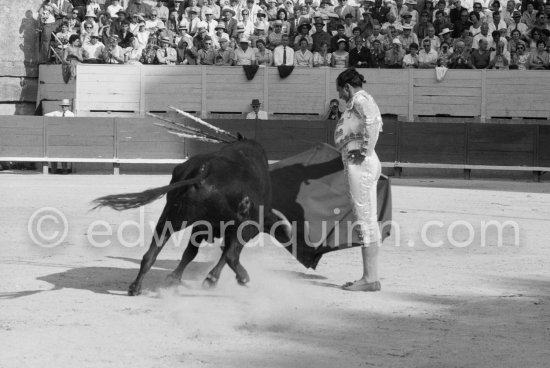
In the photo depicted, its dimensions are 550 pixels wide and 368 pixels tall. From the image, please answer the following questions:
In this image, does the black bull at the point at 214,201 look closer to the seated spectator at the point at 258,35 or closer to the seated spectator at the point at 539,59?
the seated spectator at the point at 258,35

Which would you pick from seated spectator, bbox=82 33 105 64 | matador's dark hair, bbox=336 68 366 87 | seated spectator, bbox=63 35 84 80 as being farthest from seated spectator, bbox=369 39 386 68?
matador's dark hair, bbox=336 68 366 87

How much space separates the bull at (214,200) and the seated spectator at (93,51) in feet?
38.9

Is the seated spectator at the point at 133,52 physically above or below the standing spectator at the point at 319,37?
below

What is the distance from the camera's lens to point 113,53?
17.3 meters

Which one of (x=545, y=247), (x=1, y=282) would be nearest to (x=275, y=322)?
(x=1, y=282)

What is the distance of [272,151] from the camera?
53.5 feet

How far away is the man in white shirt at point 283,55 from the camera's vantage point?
16.8 meters

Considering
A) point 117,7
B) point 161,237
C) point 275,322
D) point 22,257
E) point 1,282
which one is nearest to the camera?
point 275,322

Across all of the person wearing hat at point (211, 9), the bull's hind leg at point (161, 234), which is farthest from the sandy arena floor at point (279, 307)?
the person wearing hat at point (211, 9)

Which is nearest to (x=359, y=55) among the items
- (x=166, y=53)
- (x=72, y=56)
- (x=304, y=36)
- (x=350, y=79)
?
(x=304, y=36)

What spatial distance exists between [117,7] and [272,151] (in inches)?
149

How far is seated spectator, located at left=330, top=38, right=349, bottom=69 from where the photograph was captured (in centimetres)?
1645

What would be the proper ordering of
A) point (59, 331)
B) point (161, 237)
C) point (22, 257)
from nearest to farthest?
point (59, 331) < point (161, 237) < point (22, 257)

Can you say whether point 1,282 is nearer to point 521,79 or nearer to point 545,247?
point 545,247
